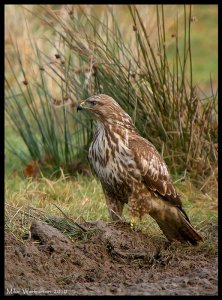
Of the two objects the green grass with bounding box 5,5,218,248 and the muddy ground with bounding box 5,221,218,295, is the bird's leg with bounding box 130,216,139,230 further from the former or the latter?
the green grass with bounding box 5,5,218,248

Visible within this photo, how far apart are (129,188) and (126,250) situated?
0.53 m

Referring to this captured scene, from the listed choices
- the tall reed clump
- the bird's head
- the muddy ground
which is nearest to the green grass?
the tall reed clump

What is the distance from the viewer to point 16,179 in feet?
30.2

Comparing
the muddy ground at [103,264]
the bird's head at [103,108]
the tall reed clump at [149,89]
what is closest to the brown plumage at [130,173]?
the bird's head at [103,108]

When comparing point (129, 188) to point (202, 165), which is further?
point (202, 165)

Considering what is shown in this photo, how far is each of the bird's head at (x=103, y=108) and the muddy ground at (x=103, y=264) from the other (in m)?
0.87

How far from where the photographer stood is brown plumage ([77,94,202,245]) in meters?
6.63

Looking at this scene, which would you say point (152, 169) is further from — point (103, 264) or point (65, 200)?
point (65, 200)

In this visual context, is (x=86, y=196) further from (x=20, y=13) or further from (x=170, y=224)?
(x=20, y=13)

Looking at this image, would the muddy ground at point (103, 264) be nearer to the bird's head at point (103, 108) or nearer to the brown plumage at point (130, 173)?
the brown plumage at point (130, 173)

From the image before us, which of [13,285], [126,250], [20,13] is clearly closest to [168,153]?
[126,250]

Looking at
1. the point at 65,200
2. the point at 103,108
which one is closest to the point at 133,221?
the point at 103,108

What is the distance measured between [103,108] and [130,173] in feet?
2.03

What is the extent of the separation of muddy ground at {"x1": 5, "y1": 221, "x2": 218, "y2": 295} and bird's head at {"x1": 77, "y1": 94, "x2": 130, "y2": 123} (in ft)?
2.86
